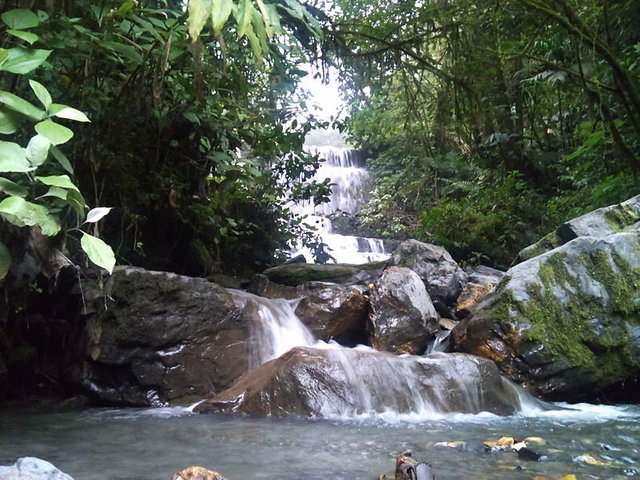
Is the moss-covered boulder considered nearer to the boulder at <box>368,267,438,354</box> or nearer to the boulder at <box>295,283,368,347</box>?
the boulder at <box>368,267,438,354</box>

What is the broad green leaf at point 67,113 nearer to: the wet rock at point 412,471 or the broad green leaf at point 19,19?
the broad green leaf at point 19,19

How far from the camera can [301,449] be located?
3471mm

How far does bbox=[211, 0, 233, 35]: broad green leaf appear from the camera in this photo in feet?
5.29

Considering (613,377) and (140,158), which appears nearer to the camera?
(613,377)

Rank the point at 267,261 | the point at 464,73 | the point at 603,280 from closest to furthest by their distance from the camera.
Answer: the point at 603,280 → the point at 464,73 → the point at 267,261

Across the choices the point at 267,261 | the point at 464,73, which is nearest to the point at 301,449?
the point at 464,73

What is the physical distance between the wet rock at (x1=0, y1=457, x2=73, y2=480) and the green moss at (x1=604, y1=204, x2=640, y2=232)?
250 inches

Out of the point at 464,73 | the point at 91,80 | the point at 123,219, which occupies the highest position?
the point at 464,73

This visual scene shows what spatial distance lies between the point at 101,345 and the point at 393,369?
2538 mm

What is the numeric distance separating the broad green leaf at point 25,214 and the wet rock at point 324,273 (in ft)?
19.3

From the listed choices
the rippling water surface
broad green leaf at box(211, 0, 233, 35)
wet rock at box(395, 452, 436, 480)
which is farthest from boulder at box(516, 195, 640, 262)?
broad green leaf at box(211, 0, 233, 35)

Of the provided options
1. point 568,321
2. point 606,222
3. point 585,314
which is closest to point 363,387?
point 568,321

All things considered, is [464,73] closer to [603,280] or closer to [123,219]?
[603,280]

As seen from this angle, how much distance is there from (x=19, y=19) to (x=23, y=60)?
1.27 ft
